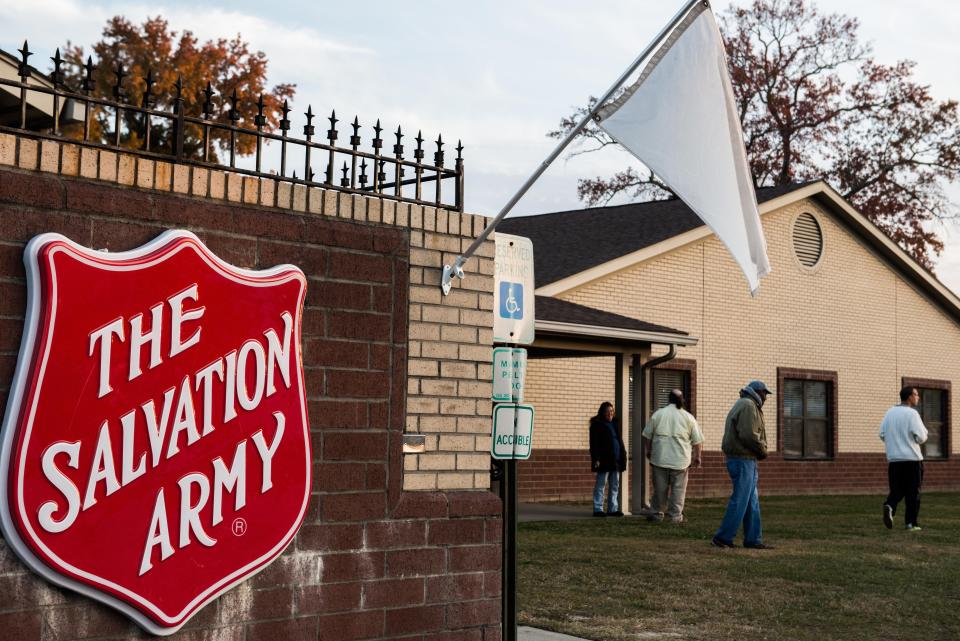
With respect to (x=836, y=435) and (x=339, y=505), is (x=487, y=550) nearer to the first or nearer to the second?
(x=339, y=505)

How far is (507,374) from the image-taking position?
6727 millimetres

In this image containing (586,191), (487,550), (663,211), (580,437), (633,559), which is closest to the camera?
(487,550)

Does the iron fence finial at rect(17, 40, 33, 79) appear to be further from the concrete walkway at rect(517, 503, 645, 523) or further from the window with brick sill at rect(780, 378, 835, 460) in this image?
the window with brick sill at rect(780, 378, 835, 460)

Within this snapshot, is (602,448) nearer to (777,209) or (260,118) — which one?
(777,209)

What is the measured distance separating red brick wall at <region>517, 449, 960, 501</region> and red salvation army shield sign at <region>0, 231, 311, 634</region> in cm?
1389

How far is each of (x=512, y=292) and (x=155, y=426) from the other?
2.29 meters

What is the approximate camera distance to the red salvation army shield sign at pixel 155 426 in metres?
4.95

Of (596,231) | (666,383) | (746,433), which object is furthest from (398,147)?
(596,231)

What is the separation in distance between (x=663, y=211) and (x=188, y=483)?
20.2 metres

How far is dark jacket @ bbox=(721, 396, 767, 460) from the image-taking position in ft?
41.2

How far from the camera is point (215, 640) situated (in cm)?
557

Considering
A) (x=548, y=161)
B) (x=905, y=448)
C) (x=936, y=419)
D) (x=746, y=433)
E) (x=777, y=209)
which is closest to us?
(x=548, y=161)

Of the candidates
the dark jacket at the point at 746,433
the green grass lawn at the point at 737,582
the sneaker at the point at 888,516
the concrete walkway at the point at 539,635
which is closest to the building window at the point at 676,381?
the green grass lawn at the point at 737,582

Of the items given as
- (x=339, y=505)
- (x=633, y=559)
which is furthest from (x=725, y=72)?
(x=633, y=559)
